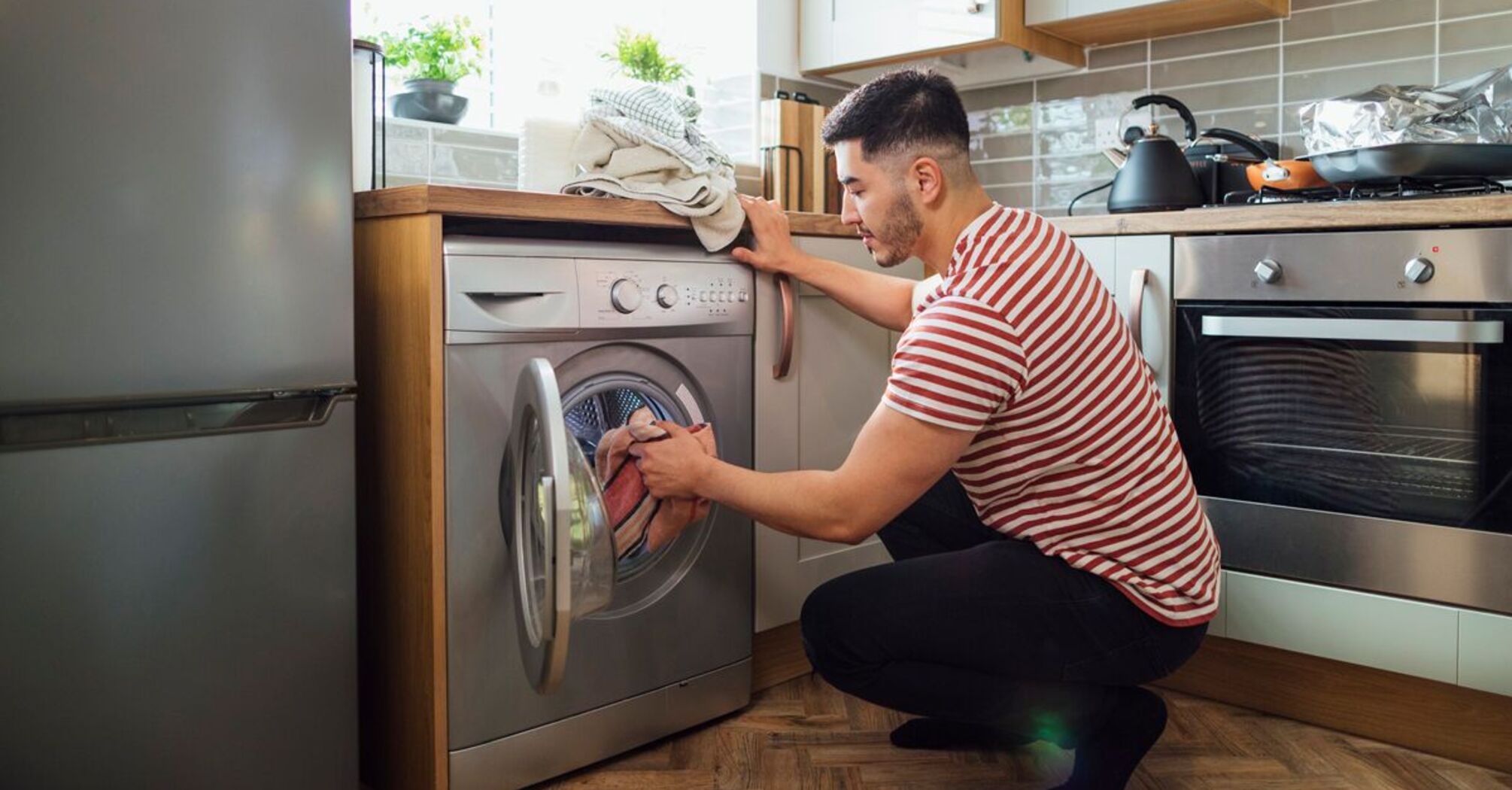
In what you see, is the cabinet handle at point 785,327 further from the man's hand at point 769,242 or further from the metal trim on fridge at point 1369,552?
the metal trim on fridge at point 1369,552

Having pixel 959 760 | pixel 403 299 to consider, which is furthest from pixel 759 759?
pixel 403 299

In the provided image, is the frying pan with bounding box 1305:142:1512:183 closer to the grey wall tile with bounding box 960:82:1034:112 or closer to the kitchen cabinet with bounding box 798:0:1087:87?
the kitchen cabinet with bounding box 798:0:1087:87

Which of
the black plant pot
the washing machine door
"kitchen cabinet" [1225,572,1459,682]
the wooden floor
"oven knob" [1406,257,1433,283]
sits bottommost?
the wooden floor

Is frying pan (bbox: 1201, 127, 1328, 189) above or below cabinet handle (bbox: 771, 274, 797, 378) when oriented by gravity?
above

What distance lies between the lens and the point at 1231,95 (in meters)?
2.81

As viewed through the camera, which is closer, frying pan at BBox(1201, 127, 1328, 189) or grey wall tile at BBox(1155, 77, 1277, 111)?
frying pan at BBox(1201, 127, 1328, 189)

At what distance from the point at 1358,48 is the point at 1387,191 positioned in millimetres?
629

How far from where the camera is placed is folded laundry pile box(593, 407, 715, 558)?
1699mm

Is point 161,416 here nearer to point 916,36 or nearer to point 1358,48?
point 916,36

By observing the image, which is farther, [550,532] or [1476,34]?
[1476,34]

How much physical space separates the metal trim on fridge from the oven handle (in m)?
0.32

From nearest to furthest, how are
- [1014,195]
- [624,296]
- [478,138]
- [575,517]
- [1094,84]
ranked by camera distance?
[575,517], [624,296], [478,138], [1094,84], [1014,195]

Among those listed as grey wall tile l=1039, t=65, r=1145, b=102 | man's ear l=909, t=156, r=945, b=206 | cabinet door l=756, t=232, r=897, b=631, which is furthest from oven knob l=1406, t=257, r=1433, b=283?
grey wall tile l=1039, t=65, r=1145, b=102

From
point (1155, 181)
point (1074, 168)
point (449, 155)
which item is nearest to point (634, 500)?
point (449, 155)
